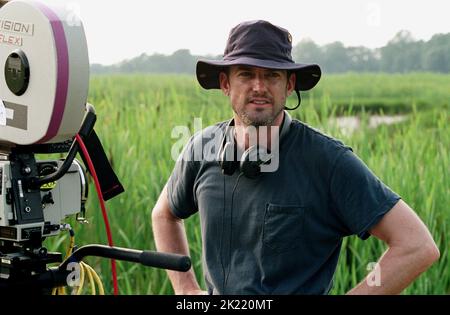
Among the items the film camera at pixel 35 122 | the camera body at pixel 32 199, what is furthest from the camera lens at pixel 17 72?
the camera body at pixel 32 199

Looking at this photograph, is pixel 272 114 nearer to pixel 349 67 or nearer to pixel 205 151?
pixel 205 151

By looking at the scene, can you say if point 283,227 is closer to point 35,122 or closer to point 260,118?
point 260,118

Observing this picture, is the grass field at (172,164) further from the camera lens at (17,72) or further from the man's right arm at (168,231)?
the camera lens at (17,72)

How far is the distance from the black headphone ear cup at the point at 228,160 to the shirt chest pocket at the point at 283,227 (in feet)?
0.52

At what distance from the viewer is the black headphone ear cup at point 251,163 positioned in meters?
2.28

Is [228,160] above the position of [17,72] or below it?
below

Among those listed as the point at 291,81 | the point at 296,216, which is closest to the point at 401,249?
the point at 296,216

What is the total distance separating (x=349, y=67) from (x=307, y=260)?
193 inches

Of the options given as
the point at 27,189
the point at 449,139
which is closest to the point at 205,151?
the point at 27,189

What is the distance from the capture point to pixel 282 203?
2.28 meters

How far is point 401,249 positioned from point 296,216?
0.93ft

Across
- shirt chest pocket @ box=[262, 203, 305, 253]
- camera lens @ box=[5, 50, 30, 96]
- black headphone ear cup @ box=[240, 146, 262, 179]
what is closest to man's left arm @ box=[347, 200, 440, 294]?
shirt chest pocket @ box=[262, 203, 305, 253]
